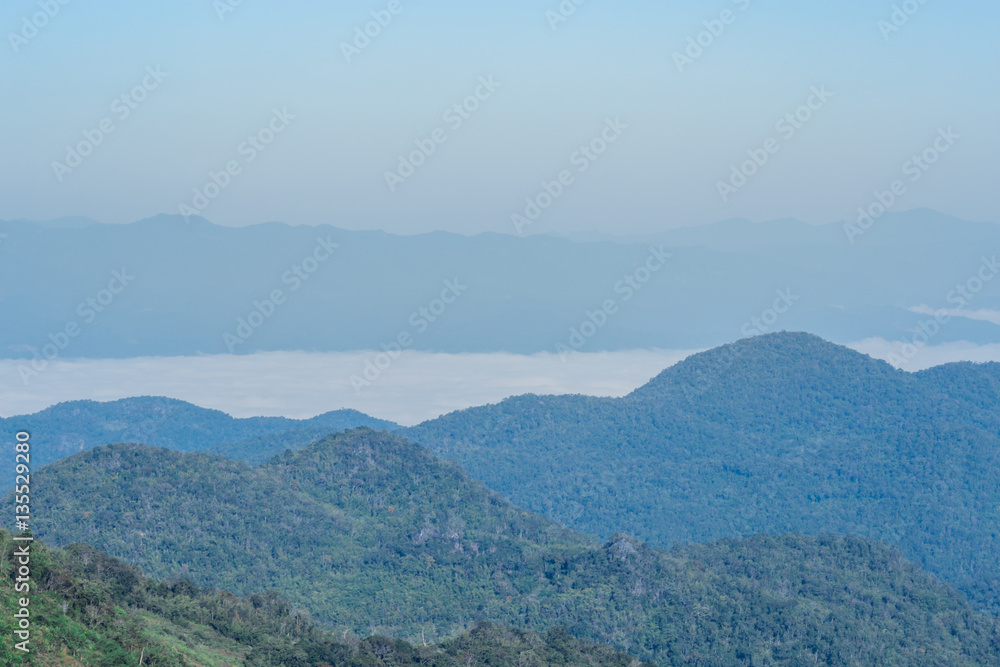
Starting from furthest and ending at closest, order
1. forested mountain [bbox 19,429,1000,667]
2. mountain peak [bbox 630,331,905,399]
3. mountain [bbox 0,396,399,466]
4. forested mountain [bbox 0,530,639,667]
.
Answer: mountain peak [bbox 630,331,905,399] < mountain [bbox 0,396,399,466] < forested mountain [bbox 19,429,1000,667] < forested mountain [bbox 0,530,639,667]

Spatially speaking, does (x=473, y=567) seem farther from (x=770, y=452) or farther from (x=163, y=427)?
(x=163, y=427)

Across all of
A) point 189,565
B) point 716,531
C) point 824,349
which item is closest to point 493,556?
point 189,565

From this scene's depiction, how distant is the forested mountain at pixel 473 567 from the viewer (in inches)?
2266

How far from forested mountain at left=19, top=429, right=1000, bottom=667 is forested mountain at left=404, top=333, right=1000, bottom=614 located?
15.6m

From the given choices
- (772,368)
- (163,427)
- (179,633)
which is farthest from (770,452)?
(179,633)

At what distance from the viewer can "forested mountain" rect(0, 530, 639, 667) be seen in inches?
1233

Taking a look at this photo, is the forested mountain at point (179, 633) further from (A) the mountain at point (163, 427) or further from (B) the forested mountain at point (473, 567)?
(A) the mountain at point (163, 427)

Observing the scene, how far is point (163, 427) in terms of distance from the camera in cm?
12000

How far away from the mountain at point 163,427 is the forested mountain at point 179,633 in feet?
202

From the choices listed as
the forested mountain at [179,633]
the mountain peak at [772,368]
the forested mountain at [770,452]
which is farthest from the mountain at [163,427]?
the forested mountain at [179,633]

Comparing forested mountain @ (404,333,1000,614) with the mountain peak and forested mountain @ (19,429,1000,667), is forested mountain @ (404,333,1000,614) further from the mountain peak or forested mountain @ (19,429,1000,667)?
forested mountain @ (19,429,1000,667)

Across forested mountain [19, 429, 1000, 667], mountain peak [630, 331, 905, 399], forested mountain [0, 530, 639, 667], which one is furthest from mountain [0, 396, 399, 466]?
forested mountain [0, 530, 639, 667]

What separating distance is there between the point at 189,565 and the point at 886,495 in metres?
58.6

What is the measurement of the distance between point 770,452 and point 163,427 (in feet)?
208
